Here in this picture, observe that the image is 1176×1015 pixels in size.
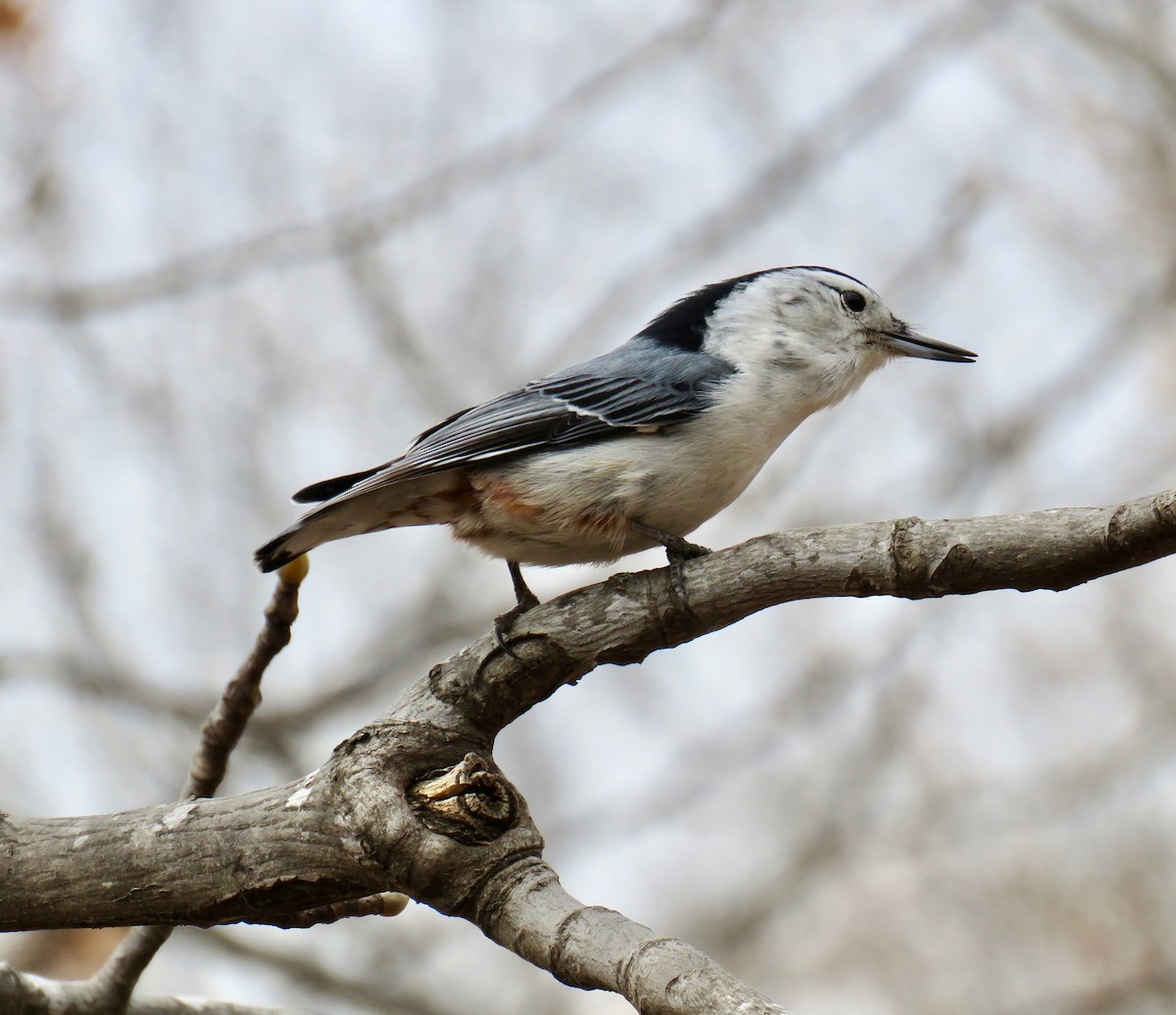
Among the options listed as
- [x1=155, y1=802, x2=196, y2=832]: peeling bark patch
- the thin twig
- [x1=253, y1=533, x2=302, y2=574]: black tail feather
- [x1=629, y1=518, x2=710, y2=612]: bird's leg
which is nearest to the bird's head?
[x1=629, y1=518, x2=710, y2=612]: bird's leg

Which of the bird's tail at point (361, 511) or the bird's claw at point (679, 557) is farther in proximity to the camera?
the bird's tail at point (361, 511)

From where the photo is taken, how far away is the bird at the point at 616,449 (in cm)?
297

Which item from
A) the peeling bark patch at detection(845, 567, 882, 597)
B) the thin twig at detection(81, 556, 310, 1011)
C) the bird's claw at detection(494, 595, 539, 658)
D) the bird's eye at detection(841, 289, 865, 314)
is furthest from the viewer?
the bird's eye at detection(841, 289, 865, 314)

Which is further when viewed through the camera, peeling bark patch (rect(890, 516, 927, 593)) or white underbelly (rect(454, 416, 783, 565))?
white underbelly (rect(454, 416, 783, 565))

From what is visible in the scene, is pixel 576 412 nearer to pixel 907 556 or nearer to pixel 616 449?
pixel 616 449

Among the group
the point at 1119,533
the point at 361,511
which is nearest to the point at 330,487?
the point at 361,511

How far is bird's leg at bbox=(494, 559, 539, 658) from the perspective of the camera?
238 centimetres

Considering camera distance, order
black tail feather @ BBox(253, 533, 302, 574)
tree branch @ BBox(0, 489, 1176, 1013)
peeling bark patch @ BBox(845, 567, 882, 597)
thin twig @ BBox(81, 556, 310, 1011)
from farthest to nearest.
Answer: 1. black tail feather @ BBox(253, 533, 302, 574)
2. thin twig @ BBox(81, 556, 310, 1011)
3. peeling bark patch @ BBox(845, 567, 882, 597)
4. tree branch @ BBox(0, 489, 1176, 1013)

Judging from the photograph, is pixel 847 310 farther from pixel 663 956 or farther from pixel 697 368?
pixel 663 956

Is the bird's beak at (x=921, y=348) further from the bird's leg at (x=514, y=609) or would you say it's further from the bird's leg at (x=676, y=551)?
the bird's leg at (x=514, y=609)

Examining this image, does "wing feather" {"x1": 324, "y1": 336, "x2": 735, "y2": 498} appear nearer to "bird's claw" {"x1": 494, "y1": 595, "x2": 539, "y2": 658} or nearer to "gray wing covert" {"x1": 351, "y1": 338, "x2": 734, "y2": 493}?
"gray wing covert" {"x1": 351, "y1": 338, "x2": 734, "y2": 493}

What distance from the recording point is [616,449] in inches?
119

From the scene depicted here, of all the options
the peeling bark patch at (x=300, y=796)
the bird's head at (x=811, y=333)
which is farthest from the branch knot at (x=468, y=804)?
the bird's head at (x=811, y=333)

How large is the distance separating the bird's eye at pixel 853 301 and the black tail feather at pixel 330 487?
1460 millimetres
